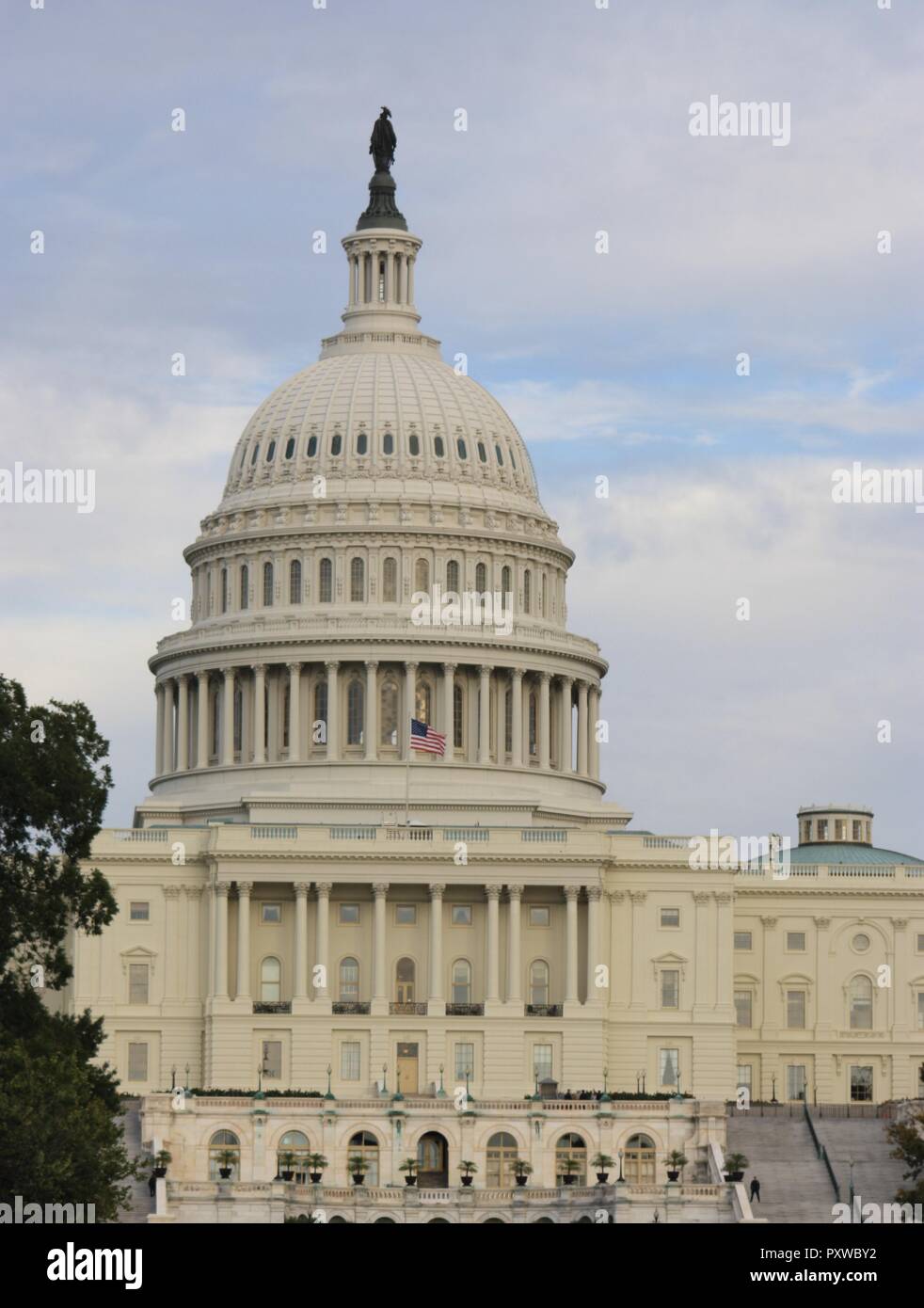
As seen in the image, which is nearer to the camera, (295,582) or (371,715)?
(371,715)

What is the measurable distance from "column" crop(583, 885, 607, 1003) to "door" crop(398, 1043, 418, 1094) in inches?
331

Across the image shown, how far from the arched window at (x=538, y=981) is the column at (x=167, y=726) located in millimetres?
27177

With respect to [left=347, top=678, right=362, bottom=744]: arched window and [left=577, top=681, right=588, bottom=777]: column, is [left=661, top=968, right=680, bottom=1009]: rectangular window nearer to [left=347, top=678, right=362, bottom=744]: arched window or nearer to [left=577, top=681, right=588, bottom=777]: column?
[left=577, top=681, right=588, bottom=777]: column

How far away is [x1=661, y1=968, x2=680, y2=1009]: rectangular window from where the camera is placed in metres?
141

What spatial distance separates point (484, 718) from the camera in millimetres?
152750

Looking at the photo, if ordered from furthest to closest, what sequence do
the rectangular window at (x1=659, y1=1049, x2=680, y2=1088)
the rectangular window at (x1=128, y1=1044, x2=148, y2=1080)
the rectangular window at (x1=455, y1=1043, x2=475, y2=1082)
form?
the rectangular window at (x1=659, y1=1049, x2=680, y2=1088), the rectangular window at (x1=128, y1=1044, x2=148, y2=1080), the rectangular window at (x1=455, y1=1043, x2=475, y2=1082)

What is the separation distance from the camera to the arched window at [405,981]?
138750 mm

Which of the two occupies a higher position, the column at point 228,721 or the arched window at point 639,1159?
the column at point 228,721

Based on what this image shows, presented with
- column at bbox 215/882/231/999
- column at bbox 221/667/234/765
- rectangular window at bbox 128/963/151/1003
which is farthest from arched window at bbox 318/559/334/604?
rectangular window at bbox 128/963/151/1003

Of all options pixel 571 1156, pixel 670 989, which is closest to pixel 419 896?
pixel 670 989

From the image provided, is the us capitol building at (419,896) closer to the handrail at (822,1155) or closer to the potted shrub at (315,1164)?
the potted shrub at (315,1164)

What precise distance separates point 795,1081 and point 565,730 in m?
22.4

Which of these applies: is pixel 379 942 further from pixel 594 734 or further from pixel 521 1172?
pixel 521 1172

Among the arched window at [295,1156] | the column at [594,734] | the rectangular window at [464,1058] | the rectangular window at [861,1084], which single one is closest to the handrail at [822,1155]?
the rectangular window at [464,1058]
